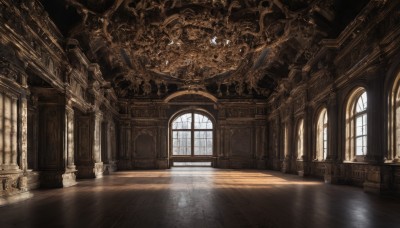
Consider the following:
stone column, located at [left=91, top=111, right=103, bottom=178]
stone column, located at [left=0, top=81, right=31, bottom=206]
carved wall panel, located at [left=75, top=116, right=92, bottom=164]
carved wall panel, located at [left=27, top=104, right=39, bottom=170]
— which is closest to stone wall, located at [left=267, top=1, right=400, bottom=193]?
stone column, located at [left=0, top=81, right=31, bottom=206]

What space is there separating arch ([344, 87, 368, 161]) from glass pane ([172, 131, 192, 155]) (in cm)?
1533

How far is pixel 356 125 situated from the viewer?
11758mm

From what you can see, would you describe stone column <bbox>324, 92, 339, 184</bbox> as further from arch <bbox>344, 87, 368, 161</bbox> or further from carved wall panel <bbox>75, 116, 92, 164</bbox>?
carved wall panel <bbox>75, 116, 92, 164</bbox>

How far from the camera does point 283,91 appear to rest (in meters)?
19.5

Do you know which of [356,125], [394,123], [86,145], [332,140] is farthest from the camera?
[86,145]

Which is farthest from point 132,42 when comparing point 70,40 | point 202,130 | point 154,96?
point 202,130

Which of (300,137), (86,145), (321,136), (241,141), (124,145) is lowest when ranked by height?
(124,145)

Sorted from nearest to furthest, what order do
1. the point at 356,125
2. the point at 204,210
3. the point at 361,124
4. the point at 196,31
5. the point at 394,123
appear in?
1. the point at 204,210
2. the point at 394,123
3. the point at 361,124
4. the point at 356,125
5. the point at 196,31

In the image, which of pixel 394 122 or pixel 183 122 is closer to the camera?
pixel 394 122

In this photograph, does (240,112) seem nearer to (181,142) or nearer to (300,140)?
(181,142)

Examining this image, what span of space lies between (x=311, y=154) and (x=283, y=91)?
484cm

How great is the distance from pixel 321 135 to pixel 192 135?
1252cm

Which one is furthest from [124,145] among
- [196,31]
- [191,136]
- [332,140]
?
[332,140]

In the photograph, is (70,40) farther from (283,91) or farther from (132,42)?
(283,91)
